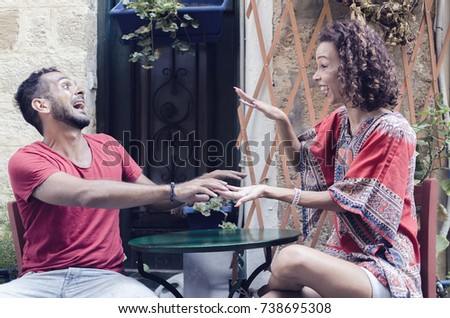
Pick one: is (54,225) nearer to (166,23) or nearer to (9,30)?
(166,23)

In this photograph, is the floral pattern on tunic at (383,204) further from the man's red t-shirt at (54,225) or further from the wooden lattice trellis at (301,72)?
the man's red t-shirt at (54,225)

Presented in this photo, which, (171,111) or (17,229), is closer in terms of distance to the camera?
(17,229)

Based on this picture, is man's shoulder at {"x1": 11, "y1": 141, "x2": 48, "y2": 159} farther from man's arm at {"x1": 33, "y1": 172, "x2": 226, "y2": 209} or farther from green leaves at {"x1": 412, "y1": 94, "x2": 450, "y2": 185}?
green leaves at {"x1": 412, "y1": 94, "x2": 450, "y2": 185}

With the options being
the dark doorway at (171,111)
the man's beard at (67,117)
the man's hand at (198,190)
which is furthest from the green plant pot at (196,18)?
the man's hand at (198,190)

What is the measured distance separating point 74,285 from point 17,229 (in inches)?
16.6

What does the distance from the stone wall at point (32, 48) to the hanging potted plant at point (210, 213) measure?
1197 millimetres

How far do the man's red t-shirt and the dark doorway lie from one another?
142cm

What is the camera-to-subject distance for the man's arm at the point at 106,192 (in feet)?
7.61

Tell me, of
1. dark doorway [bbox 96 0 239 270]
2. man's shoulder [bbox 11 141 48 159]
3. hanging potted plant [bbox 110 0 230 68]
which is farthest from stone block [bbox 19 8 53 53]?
man's shoulder [bbox 11 141 48 159]

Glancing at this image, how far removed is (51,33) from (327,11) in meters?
1.79

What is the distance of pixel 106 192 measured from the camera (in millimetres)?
2338

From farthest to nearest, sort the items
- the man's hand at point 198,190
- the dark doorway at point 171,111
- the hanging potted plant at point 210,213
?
the dark doorway at point 171,111 → the hanging potted plant at point 210,213 → the man's hand at point 198,190

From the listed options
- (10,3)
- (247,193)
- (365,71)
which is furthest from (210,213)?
(10,3)
